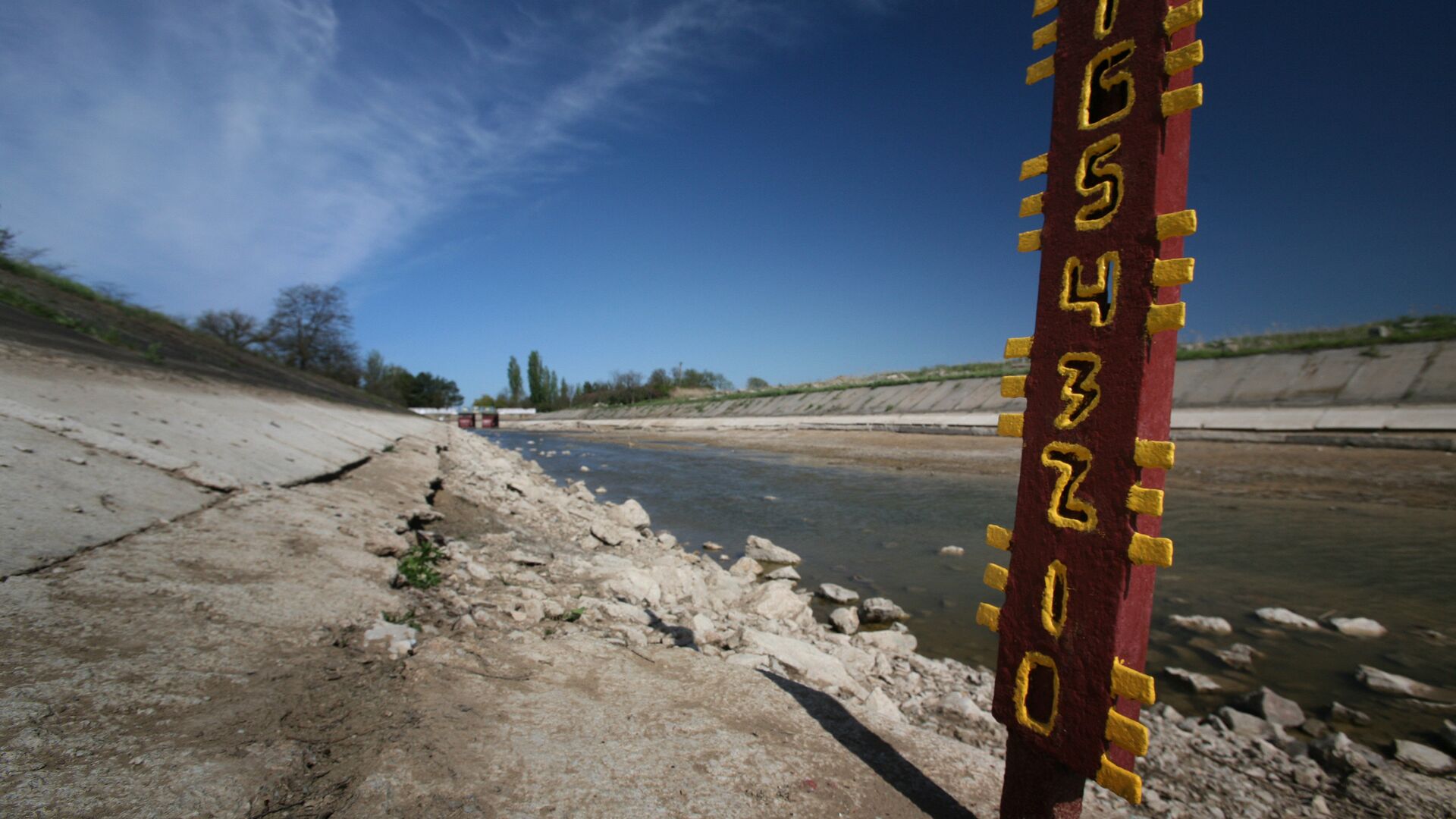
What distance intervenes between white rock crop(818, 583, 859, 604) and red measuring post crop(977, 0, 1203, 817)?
414 cm

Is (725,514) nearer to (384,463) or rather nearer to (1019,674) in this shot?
(384,463)

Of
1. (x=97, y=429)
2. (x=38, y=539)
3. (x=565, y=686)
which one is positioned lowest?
(x=565, y=686)

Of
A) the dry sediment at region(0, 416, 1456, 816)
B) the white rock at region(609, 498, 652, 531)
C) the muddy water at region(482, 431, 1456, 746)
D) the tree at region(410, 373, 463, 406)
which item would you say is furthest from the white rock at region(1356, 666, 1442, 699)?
the tree at region(410, 373, 463, 406)

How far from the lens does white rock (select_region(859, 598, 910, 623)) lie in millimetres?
5527

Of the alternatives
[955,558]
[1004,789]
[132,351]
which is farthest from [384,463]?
[1004,789]

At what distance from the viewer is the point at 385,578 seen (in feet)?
12.0

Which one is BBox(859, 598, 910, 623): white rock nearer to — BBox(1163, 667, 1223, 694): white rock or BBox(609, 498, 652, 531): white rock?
BBox(1163, 667, 1223, 694): white rock

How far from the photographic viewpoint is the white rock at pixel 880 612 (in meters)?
5.53

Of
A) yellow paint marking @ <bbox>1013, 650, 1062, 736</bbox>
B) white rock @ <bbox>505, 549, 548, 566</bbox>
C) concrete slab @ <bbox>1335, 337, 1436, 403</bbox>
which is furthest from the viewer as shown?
concrete slab @ <bbox>1335, 337, 1436, 403</bbox>

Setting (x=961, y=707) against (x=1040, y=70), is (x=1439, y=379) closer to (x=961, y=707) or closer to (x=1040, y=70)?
(x=961, y=707)

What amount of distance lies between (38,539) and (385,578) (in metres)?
1.52

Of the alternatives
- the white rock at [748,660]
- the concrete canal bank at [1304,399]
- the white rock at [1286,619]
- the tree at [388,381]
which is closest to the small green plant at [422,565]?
the white rock at [748,660]

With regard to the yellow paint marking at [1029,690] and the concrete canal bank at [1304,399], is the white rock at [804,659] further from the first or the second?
A: the concrete canal bank at [1304,399]

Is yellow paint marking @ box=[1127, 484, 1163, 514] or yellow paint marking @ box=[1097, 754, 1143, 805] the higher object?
yellow paint marking @ box=[1127, 484, 1163, 514]
